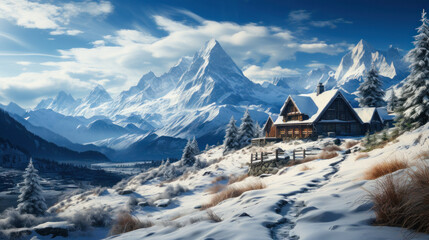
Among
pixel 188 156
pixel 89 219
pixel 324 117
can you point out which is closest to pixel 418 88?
pixel 89 219

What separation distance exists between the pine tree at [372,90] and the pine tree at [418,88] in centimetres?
3149

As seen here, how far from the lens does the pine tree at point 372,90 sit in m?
46.8

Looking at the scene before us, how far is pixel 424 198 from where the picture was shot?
9.69ft

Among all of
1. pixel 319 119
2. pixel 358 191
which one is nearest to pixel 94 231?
pixel 358 191

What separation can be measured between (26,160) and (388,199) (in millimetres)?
230151

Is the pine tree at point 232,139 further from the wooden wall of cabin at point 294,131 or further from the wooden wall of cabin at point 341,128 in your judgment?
the wooden wall of cabin at point 341,128

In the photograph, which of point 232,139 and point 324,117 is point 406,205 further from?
point 232,139

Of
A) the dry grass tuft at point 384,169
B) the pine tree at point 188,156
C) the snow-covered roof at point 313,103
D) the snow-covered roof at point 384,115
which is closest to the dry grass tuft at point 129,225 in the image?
the dry grass tuft at point 384,169

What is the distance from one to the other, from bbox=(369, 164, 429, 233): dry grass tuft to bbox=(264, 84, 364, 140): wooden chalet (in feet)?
117

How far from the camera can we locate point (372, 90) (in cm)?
4772

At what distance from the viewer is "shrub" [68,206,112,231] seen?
10628 millimetres

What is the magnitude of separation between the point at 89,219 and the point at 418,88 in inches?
843

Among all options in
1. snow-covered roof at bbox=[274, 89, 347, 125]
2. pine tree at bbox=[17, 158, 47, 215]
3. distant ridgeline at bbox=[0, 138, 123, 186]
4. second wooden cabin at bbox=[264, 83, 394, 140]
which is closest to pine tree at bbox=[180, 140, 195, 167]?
second wooden cabin at bbox=[264, 83, 394, 140]

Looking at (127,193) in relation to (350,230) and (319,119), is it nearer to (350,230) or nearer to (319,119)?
(350,230)
